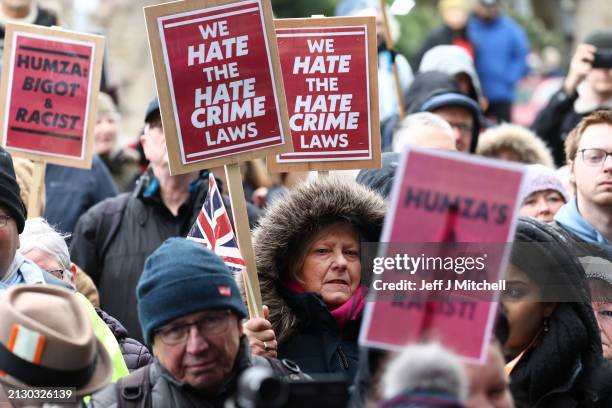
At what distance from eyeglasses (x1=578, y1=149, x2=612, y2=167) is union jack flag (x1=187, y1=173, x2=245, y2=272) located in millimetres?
1865

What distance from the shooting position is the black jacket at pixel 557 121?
9523 mm

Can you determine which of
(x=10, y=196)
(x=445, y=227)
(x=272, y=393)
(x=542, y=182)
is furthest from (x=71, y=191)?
(x=272, y=393)

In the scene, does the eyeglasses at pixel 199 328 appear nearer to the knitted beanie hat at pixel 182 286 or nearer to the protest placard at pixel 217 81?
the knitted beanie hat at pixel 182 286

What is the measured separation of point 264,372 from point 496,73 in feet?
31.9

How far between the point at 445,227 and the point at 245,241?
1773mm

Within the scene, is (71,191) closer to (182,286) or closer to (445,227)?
(182,286)

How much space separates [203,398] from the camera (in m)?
4.48

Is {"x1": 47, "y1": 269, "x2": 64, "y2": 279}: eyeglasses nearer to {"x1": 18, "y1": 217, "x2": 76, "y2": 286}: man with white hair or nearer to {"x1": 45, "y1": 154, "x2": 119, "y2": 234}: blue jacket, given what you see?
{"x1": 18, "y1": 217, "x2": 76, "y2": 286}: man with white hair

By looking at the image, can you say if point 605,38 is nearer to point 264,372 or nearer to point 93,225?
point 93,225

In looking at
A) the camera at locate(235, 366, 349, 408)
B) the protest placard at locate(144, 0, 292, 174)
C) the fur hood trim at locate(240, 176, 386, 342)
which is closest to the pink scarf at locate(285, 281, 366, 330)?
the fur hood trim at locate(240, 176, 386, 342)

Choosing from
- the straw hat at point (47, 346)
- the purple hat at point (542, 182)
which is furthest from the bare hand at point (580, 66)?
the straw hat at point (47, 346)

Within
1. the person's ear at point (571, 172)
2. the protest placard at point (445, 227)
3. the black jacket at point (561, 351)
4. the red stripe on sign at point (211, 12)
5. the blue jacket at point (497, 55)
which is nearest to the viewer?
the protest placard at point (445, 227)

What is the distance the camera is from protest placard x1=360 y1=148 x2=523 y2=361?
3846mm

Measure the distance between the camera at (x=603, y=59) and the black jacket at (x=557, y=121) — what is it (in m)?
0.53
